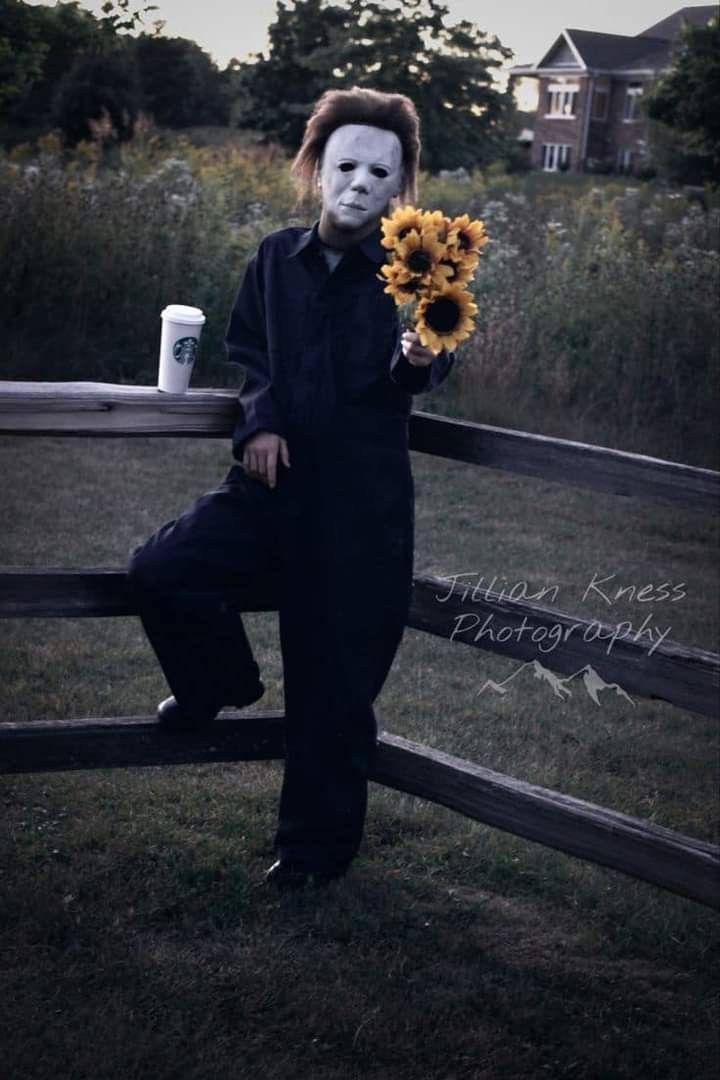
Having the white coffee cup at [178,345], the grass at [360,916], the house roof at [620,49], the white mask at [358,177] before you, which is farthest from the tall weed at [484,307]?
the house roof at [620,49]

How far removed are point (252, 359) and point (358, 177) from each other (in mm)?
538

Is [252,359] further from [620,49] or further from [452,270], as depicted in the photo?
[620,49]

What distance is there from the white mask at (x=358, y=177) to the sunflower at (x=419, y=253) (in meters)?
0.40

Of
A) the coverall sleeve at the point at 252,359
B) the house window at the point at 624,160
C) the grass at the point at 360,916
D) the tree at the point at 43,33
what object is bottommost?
the grass at the point at 360,916

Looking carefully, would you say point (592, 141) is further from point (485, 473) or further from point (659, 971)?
point (659, 971)

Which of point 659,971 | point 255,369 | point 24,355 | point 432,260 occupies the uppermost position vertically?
point 432,260

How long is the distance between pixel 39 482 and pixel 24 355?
232 centimetres

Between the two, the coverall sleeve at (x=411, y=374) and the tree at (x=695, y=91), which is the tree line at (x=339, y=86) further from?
the coverall sleeve at (x=411, y=374)

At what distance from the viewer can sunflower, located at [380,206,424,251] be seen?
2910 mm

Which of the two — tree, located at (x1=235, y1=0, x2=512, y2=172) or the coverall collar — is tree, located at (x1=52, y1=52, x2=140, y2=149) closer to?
tree, located at (x1=235, y1=0, x2=512, y2=172)

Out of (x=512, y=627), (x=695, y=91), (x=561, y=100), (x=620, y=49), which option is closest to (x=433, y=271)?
(x=512, y=627)

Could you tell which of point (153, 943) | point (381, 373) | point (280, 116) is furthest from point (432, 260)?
point (280, 116)

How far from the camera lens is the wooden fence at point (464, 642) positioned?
10.2ft

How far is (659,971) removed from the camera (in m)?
3.40
